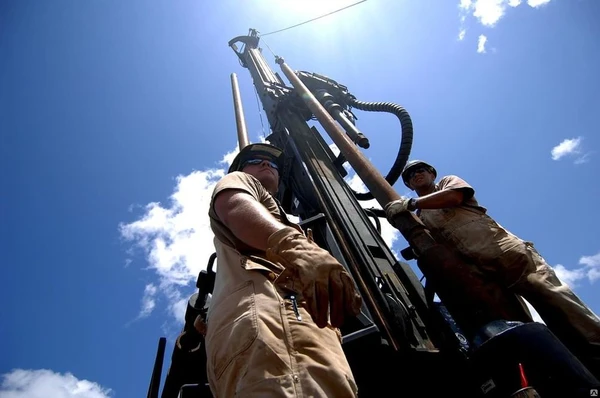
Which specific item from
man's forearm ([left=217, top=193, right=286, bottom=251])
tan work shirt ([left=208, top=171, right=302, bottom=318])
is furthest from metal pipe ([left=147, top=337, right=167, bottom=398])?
man's forearm ([left=217, top=193, right=286, bottom=251])

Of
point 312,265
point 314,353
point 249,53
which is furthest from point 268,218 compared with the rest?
point 249,53

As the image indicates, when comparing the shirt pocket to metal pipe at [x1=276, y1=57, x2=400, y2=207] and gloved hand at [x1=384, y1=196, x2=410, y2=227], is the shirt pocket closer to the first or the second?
gloved hand at [x1=384, y1=196, x2=410, y2=227]

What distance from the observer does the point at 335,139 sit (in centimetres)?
307

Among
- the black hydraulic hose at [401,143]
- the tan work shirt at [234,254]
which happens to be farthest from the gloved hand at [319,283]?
the black hydraulic hose at [401,143]

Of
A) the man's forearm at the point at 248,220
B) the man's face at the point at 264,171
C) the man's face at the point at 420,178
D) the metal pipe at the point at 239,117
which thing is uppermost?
the metal pipe at the point at 239,117

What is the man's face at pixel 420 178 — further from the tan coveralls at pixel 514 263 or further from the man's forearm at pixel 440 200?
the man's forearm at pixel 440 200

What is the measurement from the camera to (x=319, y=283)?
0.90 m

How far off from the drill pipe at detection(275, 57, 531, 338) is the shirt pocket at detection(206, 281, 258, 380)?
0.95 meters

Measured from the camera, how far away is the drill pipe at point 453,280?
1433 mm

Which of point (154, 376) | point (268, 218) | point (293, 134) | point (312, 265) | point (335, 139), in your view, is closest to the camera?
point (312, 265)

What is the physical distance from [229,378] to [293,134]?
4154 mm

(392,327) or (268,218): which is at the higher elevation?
(268,218)

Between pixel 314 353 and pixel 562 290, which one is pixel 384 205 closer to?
pixel 562 290

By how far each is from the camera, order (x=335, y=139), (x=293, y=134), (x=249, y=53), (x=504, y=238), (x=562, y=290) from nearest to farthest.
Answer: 1. (x=562, y=290)
2. (x=504, y=238)
3. (x=335, y=139)
4. (x=293, y=134)
5. (x=249, y=53)
